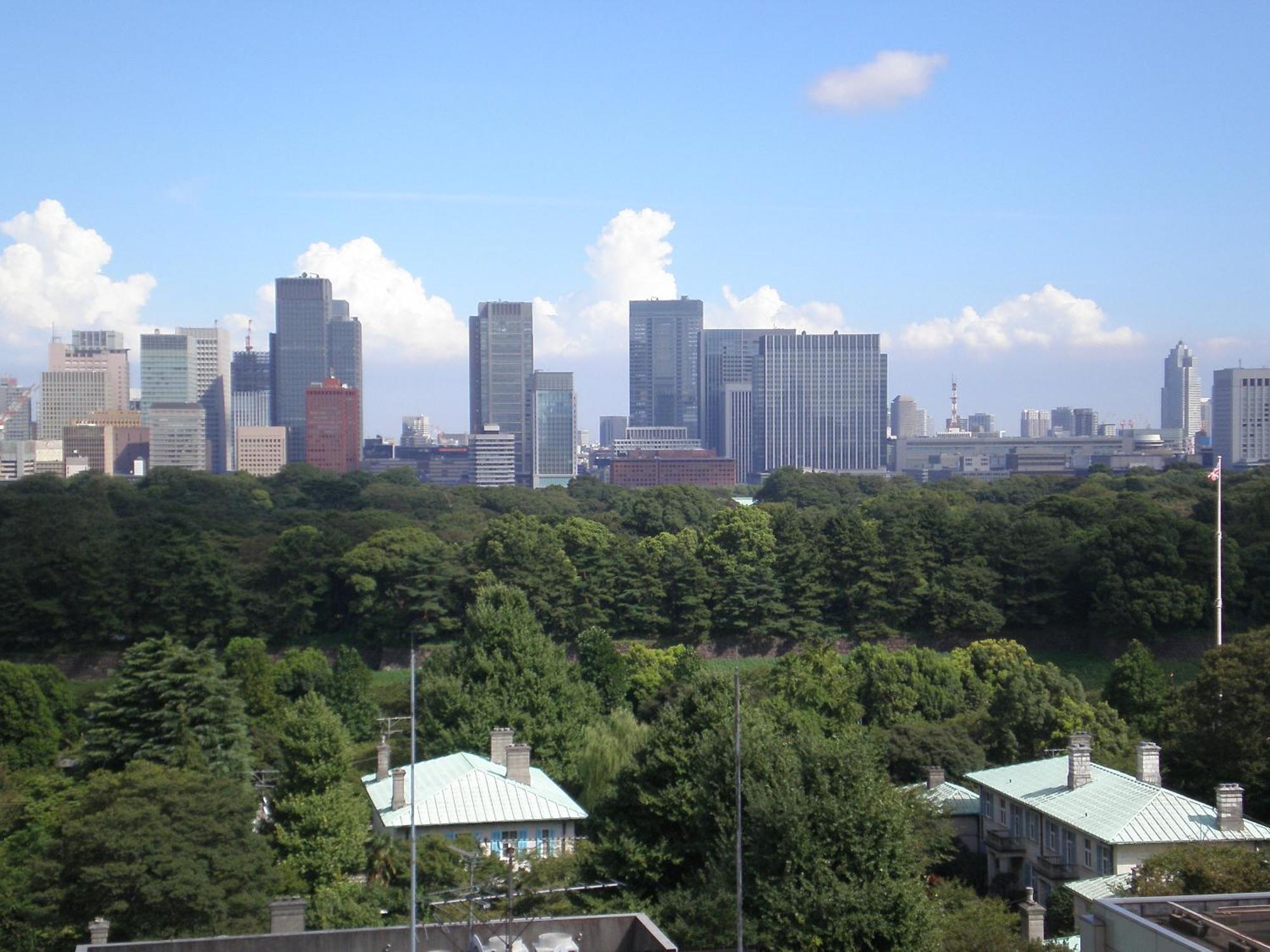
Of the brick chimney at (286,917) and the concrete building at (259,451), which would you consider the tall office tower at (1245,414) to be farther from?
the brick chimney at (286,917)

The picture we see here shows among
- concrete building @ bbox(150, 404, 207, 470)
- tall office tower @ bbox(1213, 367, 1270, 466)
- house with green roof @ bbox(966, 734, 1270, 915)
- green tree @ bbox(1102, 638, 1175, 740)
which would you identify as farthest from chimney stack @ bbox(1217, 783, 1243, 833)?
concrete building @ bbox(150, 404, 207, 470)

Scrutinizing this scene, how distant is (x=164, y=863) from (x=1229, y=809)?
13.7 meters

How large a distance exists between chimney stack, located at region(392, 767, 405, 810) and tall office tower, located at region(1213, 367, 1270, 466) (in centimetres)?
15996

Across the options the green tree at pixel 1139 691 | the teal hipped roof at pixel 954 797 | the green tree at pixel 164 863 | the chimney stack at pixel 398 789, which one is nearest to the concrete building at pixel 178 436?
the green tree at pixel 1139 691

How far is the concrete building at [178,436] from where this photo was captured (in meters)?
184

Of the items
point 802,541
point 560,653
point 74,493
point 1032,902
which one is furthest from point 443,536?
point 1032,902

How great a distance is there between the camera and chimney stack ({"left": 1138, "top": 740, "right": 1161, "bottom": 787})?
20.8 metres

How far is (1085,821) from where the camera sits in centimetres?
1973

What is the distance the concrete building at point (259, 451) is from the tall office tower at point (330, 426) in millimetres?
8558

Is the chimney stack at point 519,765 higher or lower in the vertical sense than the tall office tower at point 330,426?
lower

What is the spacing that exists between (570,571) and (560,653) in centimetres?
1918

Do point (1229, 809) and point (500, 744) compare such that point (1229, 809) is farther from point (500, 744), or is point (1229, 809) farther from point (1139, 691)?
point (1139, 691)

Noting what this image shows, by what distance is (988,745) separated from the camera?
94.8 feet

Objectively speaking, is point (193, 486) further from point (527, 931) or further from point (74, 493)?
point (527, 931)
